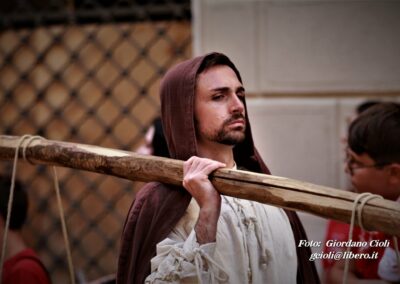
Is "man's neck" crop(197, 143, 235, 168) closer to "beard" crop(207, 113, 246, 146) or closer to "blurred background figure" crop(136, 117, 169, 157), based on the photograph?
"beard" crop(207, 113, 246, 146)

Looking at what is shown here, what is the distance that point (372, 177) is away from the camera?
7.83 ft

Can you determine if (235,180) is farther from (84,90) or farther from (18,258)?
(84,90)

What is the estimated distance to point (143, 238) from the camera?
193 centimetres

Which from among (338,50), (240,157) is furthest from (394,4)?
(240,157)

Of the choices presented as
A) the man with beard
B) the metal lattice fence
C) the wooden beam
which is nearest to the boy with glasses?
the man with beard

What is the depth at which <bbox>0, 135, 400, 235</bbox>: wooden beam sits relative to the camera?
1577mm

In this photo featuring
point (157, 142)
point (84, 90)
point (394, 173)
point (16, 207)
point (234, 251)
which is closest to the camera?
point (234, 251)

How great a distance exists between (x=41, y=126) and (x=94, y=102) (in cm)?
41

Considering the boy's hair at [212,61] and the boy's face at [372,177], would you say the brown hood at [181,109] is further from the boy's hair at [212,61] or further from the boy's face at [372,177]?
the boy's face at [372,177]

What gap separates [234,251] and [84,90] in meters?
2.36

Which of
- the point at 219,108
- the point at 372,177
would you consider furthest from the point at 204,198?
the point at 372,177

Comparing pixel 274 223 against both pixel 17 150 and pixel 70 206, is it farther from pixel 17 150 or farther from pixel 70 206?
pixel 70 206

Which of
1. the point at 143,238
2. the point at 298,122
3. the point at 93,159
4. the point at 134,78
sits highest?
the point at 134,78

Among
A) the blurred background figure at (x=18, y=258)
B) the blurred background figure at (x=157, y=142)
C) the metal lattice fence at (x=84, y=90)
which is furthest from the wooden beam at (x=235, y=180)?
the metal lattice fence at (x=84, y=90)
